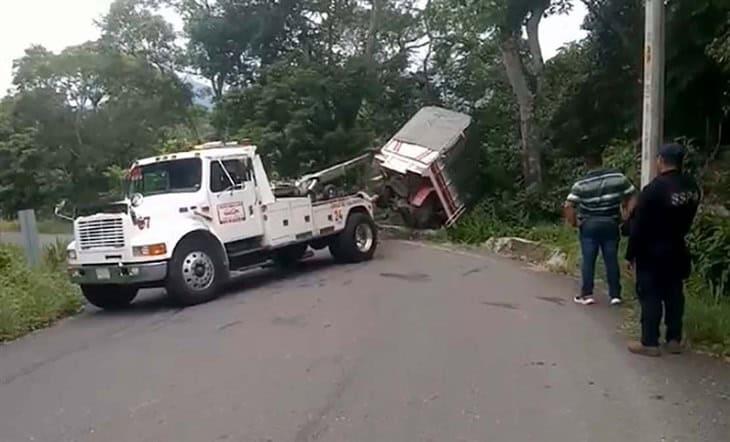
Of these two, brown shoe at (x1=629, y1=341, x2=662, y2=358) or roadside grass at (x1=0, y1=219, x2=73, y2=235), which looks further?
roadside grass at (x1=0, y1=219, x2=73, y2=235)

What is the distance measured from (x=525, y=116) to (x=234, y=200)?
995 cm

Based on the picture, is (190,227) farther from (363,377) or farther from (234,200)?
(363,377)

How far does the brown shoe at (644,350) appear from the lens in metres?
6.38

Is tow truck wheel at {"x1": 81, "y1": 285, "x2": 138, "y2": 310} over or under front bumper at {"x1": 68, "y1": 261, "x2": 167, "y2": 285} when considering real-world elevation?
under

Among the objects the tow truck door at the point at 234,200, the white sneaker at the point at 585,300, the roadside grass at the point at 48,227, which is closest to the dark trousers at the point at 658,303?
the white sneaker at the point at 585,300

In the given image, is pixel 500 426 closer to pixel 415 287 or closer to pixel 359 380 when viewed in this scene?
pixel 359 380

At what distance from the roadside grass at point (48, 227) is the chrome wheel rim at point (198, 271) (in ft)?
36.0

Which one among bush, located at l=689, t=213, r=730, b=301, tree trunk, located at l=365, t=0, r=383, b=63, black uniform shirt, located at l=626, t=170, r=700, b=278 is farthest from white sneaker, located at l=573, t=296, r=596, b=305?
tree trunk, located at l=365, t=0, r=383, b=63

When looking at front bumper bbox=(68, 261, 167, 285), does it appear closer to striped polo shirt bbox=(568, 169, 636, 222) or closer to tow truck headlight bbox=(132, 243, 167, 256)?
tow truck headlight bbox=(132, 243, 167, 256)

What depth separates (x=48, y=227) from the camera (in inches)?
1198

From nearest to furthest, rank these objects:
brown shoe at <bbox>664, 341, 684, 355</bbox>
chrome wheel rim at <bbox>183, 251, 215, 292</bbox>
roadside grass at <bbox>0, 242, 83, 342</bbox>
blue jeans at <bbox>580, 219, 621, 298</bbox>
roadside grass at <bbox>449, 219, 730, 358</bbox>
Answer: brown shoe at <bbox>664, 341, 684, 355</bbox>
roadside grass at <bbox>449, 219, 730, 358</bbox>
blue jeans at <bbox>580, 219, 621, 298</bbox>
roadside grass at <bbox>0, 242, 83, 342</bbox>
chrome wheel rim at <bbox>183, 251, 215, 292</bbox>

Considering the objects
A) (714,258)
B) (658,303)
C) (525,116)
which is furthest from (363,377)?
(525,116)

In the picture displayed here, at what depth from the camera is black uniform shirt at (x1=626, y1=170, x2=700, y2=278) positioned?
243 inches

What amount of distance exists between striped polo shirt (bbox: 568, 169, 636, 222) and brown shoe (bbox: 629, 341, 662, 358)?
2192mm
